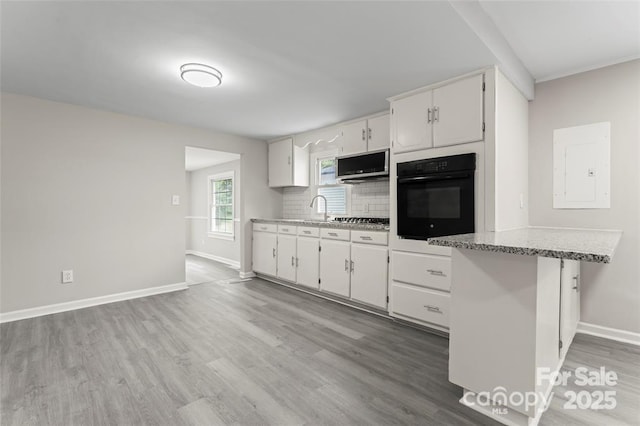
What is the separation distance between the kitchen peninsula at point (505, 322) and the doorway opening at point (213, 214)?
4098mm

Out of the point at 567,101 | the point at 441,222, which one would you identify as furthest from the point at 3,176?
the point at 567,101

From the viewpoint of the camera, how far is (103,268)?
11.5 ft

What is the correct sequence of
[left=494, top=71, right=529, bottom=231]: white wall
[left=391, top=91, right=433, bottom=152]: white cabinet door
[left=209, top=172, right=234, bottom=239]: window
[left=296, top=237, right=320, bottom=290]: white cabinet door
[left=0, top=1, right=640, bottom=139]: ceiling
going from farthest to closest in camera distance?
[left=209, top=172, right=234, bottom=239]: window, [left=296, top=237, right=320, bottom=290]: white cabinet door, [left=391, top=91, right=433, bottom=152]: white cabinet door, [left=494, top=71, right=529, bottom=231]: white wall, [left=0, top=1, right=640, bottom=139]: ceiling

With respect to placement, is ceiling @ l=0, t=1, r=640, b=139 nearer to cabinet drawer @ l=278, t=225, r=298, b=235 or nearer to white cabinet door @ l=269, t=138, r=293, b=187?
white cabinet door @ l=269, t=138, r=293, b=187

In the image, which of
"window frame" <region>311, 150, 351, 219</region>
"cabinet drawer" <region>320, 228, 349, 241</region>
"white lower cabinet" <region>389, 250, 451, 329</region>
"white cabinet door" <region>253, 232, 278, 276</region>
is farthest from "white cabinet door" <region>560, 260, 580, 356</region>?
"white cabinet door" <region>253, 232, 278, 276</region>

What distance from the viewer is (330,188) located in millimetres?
4422

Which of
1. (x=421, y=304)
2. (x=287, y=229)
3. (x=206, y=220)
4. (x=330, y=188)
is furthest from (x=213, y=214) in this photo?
(x=421, y=304)

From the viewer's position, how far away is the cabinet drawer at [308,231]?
12.2 feet

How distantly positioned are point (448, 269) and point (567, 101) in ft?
6.30

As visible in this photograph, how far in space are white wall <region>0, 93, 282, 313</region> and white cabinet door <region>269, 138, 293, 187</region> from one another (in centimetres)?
103

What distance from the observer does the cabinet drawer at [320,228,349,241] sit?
3.38 meters

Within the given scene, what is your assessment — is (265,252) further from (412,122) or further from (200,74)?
(412,122)

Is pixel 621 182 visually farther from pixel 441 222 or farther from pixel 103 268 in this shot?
pixel 103 268

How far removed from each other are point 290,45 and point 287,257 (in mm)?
2709
